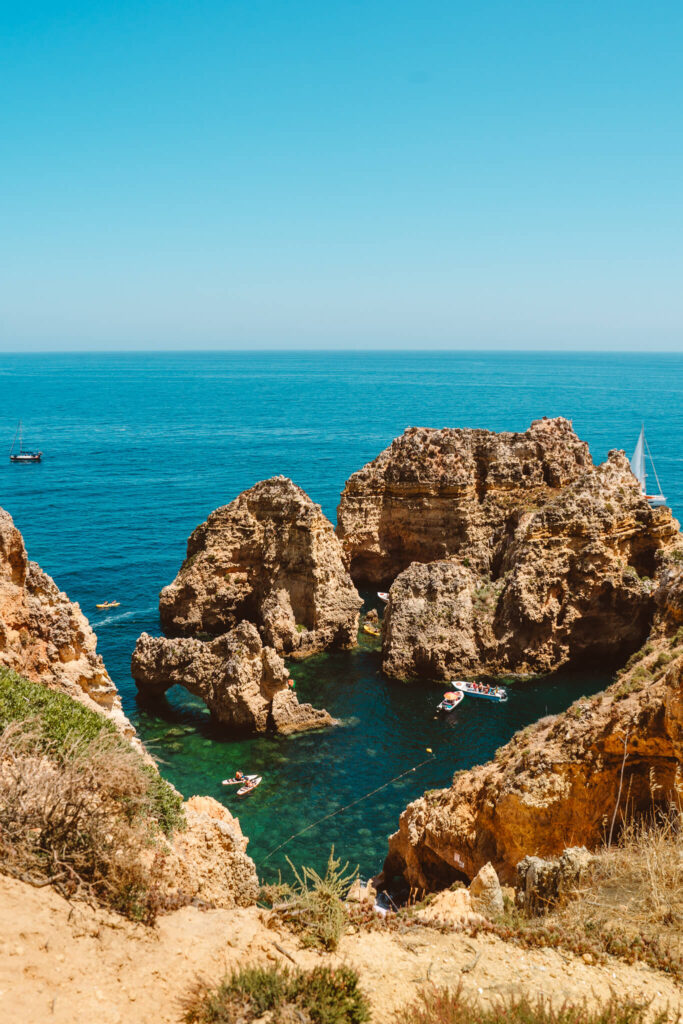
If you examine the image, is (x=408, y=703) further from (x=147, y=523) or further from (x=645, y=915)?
(x=147, y=523)

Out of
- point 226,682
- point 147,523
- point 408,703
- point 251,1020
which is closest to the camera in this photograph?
point 251,1020

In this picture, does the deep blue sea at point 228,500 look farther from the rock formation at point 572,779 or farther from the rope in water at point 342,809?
the rock formation at point 572,779

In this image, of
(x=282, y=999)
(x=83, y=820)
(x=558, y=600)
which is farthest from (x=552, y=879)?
(x=558, y=600)

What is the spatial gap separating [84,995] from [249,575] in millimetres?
36995

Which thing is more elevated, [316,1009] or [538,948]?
[316,1009]

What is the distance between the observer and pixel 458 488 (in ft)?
158

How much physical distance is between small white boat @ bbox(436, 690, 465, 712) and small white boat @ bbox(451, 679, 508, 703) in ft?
2.24

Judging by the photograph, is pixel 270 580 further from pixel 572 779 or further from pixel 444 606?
pixel 572 779

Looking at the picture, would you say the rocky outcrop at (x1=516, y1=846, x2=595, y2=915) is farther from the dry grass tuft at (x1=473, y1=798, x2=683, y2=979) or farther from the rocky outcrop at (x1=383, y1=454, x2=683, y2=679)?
the rocky outcrop at (x1=383, y1=454, x2=683, y2=679)

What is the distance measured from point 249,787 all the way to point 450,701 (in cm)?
1184

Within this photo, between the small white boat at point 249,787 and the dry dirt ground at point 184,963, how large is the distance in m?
18.1

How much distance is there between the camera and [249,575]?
4578 cm

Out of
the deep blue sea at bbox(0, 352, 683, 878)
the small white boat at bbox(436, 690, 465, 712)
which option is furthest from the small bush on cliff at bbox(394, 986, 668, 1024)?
the small white boat at bbox(436, 690, 465, 712)

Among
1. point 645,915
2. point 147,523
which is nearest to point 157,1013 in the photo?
point 645,915
